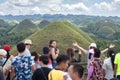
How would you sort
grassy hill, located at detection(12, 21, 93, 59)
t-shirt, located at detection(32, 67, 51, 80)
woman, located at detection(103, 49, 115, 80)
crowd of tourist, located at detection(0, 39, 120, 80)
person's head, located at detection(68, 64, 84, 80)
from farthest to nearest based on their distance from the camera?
grassy hill, located at detection(12, 21, 93, 59) → woman, located at detection(103, 49, 115, 80) → t-shirt, located at detection(32, 67, 51, 80) → crowd of tourist, located at detection(0, 39, 120, 80) → person's head, located at detection(68, 64, 84, 80)

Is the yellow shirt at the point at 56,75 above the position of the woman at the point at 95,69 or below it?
above

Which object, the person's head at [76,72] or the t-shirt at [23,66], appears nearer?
the person's head at [76,72]

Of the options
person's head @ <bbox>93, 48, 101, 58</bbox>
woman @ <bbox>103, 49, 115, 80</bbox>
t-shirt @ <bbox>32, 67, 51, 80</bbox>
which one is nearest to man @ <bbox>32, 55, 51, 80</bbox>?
t-shirt @ <bbox>32, 67, 51, 80</bbox>

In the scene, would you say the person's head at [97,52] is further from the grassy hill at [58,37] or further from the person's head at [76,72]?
the grassy hill at [58,37]

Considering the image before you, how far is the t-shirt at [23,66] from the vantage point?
329 inches

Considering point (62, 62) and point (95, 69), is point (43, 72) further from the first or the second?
point (95, 69)

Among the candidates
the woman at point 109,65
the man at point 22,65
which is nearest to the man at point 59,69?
the man at point 22,65

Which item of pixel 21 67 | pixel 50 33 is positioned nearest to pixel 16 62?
pixel 21 67

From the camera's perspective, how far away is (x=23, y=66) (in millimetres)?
8430

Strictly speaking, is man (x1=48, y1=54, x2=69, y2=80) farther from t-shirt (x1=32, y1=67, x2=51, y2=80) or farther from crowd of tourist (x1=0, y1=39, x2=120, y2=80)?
t-shirt (x1=32, y1=67, x2=51, y2=80)

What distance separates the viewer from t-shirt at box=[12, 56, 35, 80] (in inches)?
329

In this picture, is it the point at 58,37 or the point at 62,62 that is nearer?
the point at 62,62

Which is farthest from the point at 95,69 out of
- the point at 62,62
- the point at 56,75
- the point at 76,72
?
the point at 76,72

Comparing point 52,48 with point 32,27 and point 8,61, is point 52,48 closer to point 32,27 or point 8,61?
point 8,61
